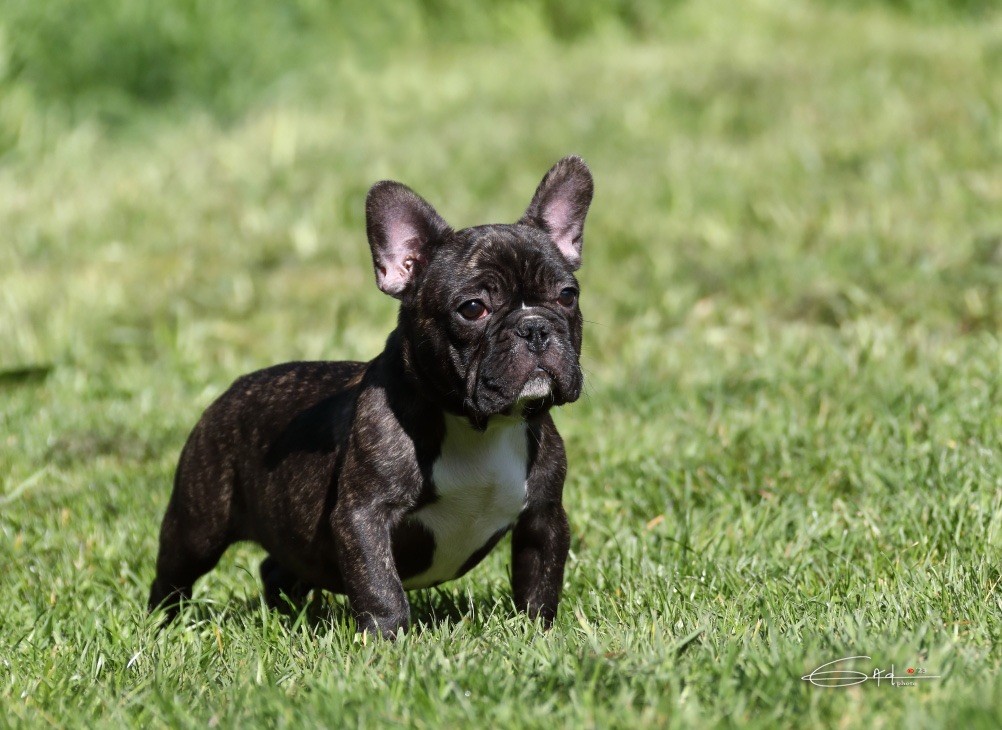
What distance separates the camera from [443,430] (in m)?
4.27

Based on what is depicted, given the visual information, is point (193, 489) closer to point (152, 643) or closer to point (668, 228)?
point (152, 643)

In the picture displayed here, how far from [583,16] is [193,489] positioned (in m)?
11.8

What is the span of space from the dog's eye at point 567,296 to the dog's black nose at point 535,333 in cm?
24

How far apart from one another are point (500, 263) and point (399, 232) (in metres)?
0.43

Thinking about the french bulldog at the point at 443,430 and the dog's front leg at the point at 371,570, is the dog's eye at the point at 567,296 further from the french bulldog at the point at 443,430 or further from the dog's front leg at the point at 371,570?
the dog's front leg at the point at 371,570

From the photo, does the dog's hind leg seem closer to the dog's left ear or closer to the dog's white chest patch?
A: the dog's white chest patch

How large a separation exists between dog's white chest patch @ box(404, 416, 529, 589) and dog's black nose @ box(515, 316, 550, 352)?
1.09ft

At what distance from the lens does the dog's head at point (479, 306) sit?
13.3 ft

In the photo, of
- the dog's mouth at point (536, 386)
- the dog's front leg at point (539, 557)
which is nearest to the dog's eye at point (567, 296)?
the dog's mouth at point (536, 386)

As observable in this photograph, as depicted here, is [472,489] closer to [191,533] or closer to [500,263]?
[500,263]

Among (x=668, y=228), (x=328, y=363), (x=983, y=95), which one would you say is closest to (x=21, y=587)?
(x=328, y=363)

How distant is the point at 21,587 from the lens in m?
5.07

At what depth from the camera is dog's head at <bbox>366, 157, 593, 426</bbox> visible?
4.05 metres

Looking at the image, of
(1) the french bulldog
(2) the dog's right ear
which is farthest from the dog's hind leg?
(2) the dog's right ear
